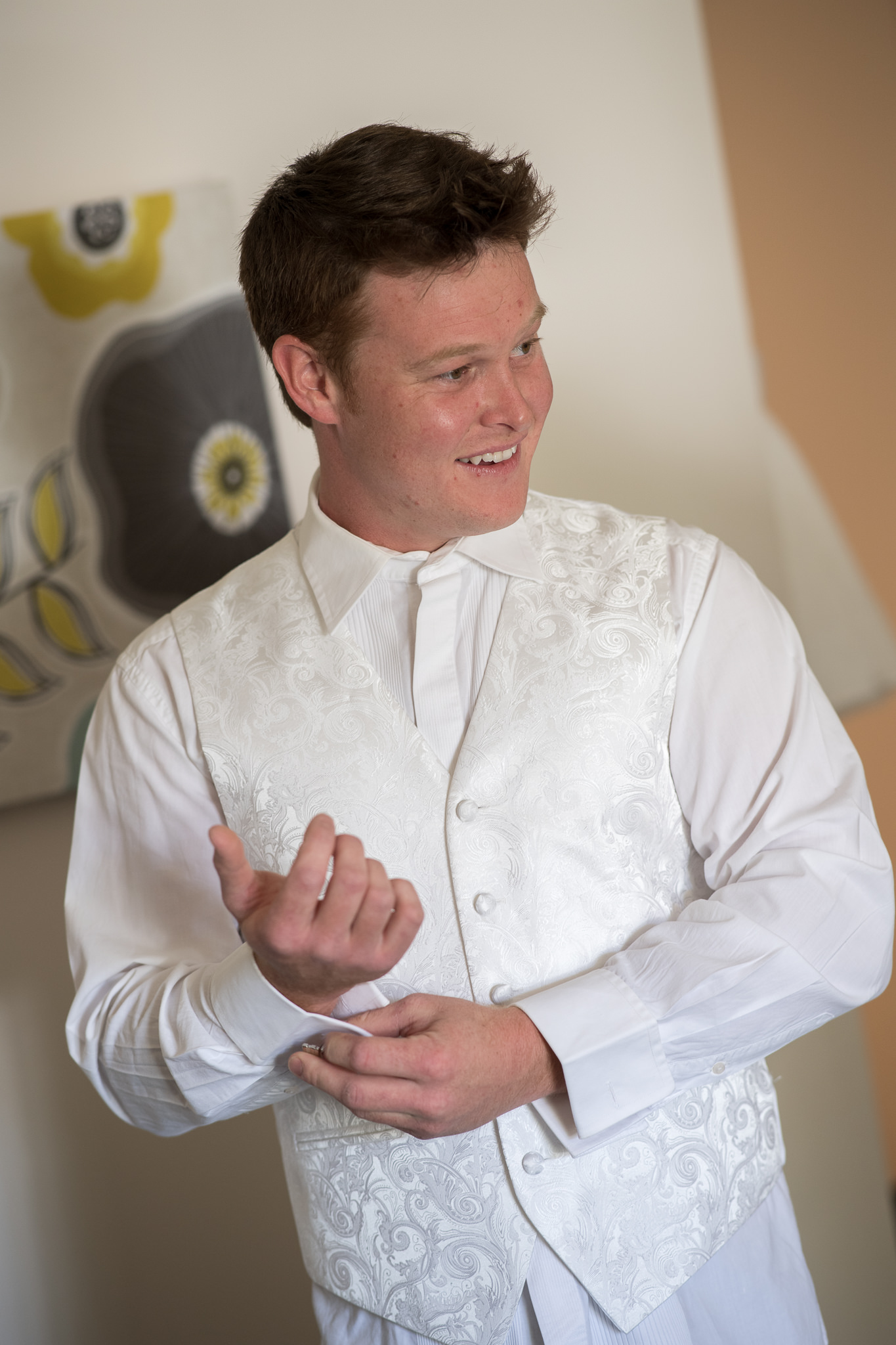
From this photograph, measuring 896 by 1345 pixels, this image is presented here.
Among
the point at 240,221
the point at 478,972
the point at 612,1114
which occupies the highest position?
the point at 240,221

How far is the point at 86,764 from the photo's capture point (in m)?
1.35

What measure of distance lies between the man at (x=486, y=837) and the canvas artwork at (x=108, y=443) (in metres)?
0.56

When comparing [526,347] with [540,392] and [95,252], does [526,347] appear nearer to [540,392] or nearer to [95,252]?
[540,392]

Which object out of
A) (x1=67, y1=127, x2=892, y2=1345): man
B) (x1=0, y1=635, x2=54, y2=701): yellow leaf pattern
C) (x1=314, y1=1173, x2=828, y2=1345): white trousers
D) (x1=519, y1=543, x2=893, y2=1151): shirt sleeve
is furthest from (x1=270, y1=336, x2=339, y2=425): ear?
(x1=314, y1=1173, x2=828, y2=1345): white trousers

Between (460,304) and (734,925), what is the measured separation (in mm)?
678

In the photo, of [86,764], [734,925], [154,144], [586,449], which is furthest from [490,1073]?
[154,144]

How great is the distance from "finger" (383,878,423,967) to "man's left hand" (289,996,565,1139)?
10cm

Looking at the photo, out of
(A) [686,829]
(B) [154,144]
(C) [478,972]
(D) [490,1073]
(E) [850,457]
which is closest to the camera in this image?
(D) [490,1073]

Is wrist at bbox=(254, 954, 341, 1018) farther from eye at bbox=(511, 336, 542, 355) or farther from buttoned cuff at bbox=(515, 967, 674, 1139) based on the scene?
eye at bbox=(511, 336, 542, 355)

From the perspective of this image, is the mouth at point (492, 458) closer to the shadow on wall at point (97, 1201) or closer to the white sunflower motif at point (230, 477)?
the white sunflower motif at point (230, 477)

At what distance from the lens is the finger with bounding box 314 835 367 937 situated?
0.91 meters

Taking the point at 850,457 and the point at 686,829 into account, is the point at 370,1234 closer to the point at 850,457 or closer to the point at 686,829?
the point at 686,829

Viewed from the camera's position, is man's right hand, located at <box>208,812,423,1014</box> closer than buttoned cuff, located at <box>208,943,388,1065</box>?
Yes

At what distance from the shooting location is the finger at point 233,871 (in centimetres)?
96
